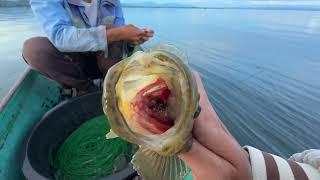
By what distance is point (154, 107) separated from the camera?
0.73 m

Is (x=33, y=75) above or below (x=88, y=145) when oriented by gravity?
above

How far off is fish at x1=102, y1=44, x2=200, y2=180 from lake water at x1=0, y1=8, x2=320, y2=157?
79.8 inches

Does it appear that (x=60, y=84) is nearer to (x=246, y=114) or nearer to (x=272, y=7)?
(x=246, y=114)

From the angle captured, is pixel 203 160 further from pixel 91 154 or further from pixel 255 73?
pixel 255 73

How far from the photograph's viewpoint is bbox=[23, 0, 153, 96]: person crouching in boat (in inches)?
89.1

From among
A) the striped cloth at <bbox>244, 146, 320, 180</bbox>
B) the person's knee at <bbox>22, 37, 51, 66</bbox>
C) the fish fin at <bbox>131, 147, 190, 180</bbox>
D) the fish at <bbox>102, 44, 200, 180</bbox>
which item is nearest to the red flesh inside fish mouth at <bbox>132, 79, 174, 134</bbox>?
the fish at <bbox>102, 44, 200, 180</bbox>

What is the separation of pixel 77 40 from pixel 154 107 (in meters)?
1.66

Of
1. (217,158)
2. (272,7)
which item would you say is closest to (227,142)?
(217,158)

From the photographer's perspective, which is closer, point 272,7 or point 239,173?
point 239,173

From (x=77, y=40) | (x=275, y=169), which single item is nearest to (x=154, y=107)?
(x=275, y=169)

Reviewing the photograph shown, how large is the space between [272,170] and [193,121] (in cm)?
40

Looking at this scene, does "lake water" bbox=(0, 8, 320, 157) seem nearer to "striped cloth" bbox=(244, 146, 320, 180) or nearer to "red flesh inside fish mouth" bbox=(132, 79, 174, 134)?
"striped cloth" bbox=(244, 146, 320, 180)

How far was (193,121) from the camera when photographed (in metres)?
0.69

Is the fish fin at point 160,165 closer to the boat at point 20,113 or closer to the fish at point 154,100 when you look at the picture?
the fish at point 154,100
